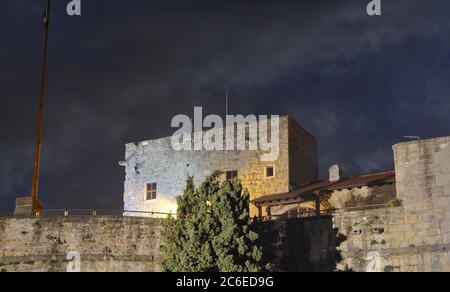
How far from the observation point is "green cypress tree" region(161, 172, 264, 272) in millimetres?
29828

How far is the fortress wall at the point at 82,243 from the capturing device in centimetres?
3384

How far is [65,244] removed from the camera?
34125 millimetres

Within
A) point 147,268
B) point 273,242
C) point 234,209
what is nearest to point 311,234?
point 273,242

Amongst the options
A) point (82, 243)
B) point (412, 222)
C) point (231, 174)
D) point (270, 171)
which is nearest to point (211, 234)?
point (82, 243)

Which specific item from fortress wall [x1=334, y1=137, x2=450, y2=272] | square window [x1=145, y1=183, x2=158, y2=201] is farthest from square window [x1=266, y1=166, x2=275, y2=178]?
fortress wall [x1=334, y1=137, x2=450, y2=272]

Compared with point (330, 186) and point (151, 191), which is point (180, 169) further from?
point (330, 186)

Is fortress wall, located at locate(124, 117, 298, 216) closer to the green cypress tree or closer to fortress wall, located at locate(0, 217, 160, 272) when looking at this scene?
fortress wall, located at locate(0, 217, 160, 272)

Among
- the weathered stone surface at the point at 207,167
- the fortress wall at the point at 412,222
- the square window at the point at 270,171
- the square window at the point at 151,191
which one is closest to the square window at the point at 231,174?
the weathered stone surface at the point at 207,167

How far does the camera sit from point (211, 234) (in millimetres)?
30688

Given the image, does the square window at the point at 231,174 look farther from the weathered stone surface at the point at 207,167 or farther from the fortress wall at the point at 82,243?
the fortress wall at the point at 82,243

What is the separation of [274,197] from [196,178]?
671 centimetres

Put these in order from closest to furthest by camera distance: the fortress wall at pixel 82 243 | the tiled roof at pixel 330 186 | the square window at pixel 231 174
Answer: the fortress wall at pixel 82 243 < the tiled roof at pixel 330 186 < the square window at pixel 231 174

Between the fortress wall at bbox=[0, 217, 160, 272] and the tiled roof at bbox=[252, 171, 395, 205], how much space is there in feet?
27.2

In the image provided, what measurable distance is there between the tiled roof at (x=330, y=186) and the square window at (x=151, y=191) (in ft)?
27.0
